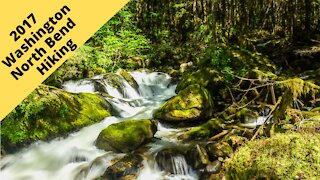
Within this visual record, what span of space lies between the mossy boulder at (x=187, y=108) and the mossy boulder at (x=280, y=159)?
4573 mm

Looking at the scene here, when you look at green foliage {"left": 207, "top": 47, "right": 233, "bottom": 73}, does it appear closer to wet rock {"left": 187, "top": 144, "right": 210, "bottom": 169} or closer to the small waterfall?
wet rock {"left": 187, "top": 144, "right": 210, "bottom": 169}

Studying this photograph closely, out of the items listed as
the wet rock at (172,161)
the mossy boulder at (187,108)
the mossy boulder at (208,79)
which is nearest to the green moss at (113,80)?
the mossy boulder at (208,79)

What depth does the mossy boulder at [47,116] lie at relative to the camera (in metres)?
7.17

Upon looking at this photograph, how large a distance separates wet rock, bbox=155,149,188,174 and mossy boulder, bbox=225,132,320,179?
100 inches

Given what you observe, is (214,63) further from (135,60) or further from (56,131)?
(135,60)

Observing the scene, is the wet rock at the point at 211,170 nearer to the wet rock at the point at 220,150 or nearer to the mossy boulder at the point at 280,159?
the wet rock at the point at 220,150

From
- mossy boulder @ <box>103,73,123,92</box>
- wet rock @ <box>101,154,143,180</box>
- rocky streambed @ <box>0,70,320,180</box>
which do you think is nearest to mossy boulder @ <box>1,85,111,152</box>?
rocky streambed @ <box>0,70,320,180</box>

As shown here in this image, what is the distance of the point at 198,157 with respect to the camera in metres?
6.38

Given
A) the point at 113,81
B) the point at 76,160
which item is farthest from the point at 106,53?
the point at 76,160

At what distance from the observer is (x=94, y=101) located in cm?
954

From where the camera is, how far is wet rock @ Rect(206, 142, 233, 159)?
613cm

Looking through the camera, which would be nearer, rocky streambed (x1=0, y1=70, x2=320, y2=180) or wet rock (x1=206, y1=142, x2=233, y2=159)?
wet rock (x1=206, y1=142, x2=233, y2=159)

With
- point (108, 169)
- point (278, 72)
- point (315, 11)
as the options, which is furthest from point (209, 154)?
point (315, 11)

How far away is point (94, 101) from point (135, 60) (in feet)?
27.0
